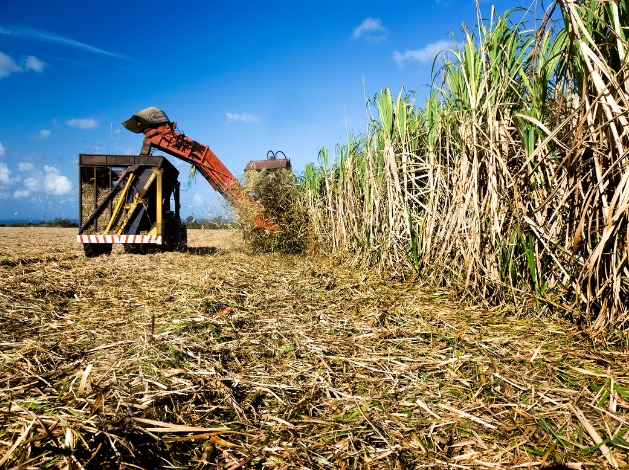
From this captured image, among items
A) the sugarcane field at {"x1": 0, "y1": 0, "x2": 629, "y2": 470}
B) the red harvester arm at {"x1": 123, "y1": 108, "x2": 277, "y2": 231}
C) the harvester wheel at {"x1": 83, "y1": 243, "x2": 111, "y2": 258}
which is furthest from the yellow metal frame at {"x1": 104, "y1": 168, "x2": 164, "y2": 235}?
the sugarcane field at {"x1": 0, "y1": 0, "x2": 629, "y2": 470}

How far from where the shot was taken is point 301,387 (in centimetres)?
180

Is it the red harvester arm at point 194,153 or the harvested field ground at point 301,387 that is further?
the red harvester arm at point 194,153

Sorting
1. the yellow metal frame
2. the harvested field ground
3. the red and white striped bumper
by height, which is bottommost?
the harvested field ground

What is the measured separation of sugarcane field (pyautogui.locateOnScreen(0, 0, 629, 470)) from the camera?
1354mm

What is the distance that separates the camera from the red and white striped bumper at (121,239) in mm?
6816

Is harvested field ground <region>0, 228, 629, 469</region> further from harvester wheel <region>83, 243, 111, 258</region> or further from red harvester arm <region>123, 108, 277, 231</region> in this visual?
red harvester arm <region>123, 108, 277, 231</region>

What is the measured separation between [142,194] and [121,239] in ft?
2.98

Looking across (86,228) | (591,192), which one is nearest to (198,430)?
(591,192)

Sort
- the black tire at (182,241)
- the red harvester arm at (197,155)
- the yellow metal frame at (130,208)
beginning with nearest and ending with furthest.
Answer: the yellow metal frame at (130,208), the red harvester arm at (197,155), the black tire at (182,241)

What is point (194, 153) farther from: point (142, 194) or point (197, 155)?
point (142, 194)

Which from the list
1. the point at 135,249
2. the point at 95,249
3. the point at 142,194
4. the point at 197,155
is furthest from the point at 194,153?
the point at 95,249

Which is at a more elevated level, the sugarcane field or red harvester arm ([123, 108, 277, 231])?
red harvester arm ([123, 108, 277, 231])

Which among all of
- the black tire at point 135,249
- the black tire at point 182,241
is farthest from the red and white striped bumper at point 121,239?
the black tire at point 182,241

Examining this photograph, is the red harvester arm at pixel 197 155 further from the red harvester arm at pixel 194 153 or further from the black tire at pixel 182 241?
the black tire at pixel 182 241
